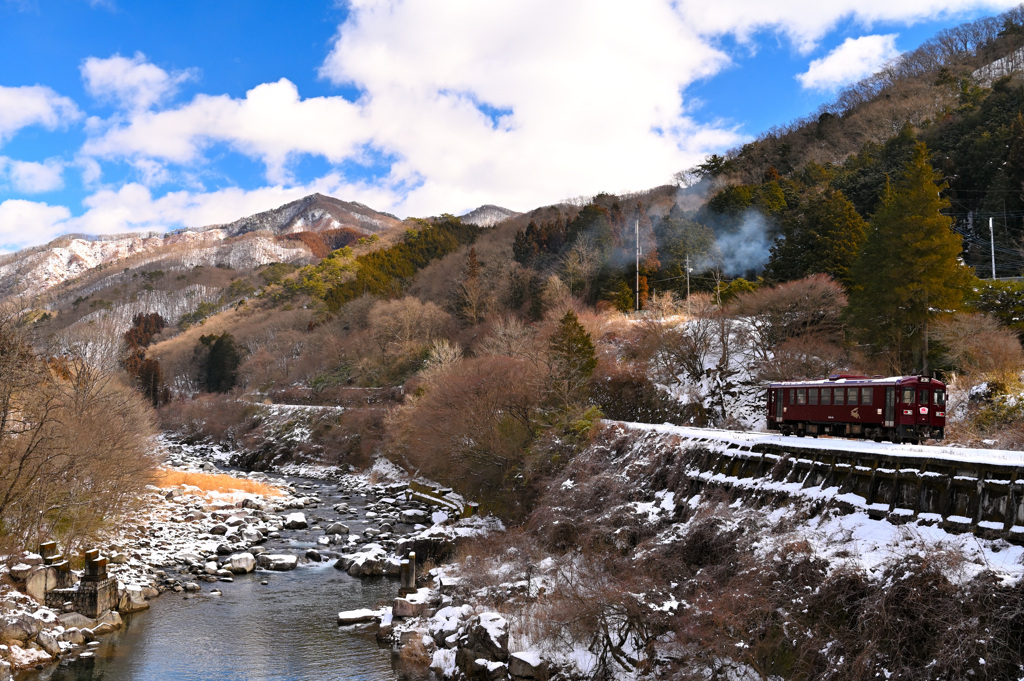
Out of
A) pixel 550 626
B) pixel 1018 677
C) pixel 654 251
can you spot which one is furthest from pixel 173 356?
pixel 1018 677

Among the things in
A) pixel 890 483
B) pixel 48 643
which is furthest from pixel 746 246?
pixel 48 643

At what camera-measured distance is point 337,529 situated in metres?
28.5

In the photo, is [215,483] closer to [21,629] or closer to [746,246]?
[21,629]

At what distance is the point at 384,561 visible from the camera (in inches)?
913

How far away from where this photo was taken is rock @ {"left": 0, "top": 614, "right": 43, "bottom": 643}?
49.8ft

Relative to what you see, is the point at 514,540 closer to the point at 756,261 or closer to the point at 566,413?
the point at 566,413

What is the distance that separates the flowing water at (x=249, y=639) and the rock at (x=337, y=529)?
18.8 ft

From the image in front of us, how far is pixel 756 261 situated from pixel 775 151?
948 inches

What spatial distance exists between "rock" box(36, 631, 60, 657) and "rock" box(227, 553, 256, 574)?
7.24 meters

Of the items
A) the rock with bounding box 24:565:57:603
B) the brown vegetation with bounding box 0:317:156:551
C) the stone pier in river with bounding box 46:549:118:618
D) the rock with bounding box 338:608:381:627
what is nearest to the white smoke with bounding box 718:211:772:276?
the rock with bounding box 338:608:381:627

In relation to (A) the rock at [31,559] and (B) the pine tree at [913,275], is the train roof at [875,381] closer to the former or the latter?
(B) the pine tree at [913,275]

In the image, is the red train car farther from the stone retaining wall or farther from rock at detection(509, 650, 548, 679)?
rock at detection(509, 650, 548, 679)

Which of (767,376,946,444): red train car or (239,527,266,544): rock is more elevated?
(767,376,946,444): red train car

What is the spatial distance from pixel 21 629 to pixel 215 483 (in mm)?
22214
